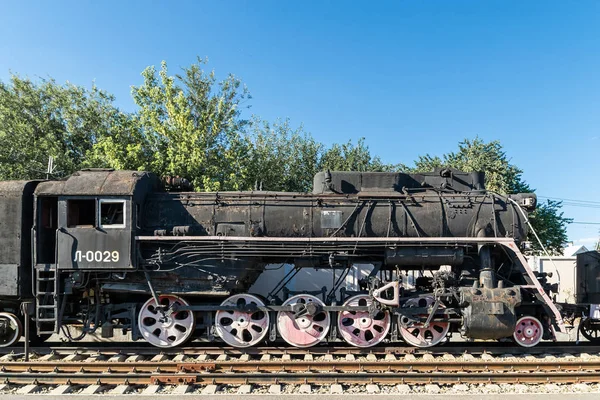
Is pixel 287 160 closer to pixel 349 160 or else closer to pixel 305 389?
pixel 349 160

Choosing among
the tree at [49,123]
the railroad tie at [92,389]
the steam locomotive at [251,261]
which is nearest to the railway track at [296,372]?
the railroad tie at [92,389]

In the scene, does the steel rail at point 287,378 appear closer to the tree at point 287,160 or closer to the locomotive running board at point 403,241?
the locomotive running board at point 403,241

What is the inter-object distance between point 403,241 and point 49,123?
21.4 metres

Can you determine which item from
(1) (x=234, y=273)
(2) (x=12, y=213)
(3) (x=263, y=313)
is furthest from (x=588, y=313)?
(2) (x=12, y=213)

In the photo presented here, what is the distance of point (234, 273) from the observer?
321 inches

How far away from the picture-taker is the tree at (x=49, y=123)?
19.9 m

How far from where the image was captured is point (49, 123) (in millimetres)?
21516

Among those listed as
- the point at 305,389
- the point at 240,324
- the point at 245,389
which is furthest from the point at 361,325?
the point at 245,389

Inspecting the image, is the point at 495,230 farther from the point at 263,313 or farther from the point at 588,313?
the point at 263,313

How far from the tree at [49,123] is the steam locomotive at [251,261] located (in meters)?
13.5

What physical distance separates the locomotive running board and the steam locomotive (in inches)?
1.2

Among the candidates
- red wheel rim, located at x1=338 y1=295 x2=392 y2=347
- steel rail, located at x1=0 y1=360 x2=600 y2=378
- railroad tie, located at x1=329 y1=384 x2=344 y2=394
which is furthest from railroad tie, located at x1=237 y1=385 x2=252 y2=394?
red wheel rim, located at x1=338 y1=295 x2=392 y2=347

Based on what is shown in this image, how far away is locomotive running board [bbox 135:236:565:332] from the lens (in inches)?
312

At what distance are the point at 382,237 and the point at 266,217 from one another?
2.51 metres
